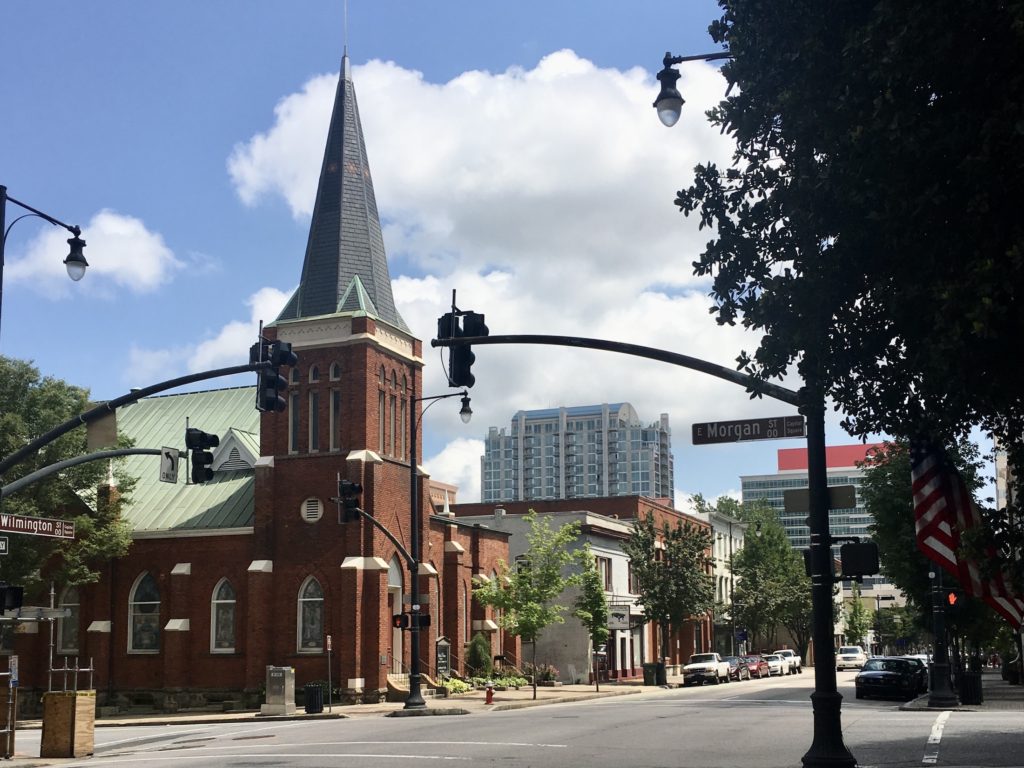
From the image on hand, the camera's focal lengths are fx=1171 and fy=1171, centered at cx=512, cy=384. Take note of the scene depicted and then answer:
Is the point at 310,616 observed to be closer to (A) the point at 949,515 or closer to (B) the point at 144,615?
(B) the point at 144,615

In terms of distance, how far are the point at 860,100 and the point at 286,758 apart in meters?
13.9

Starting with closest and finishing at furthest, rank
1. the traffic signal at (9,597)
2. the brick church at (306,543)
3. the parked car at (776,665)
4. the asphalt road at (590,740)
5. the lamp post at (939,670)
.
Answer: the asphalt road at (590,740) < the traffic signal at (9,597) < the lamp post at (939,670) < the brick church at (306,543) < the parked car at (776,665)

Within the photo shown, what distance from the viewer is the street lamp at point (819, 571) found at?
13344mm

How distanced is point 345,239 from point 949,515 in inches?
1339

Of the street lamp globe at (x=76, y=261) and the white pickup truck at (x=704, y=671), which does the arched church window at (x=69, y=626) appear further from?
the white pickup truck at (x=704, y=671)

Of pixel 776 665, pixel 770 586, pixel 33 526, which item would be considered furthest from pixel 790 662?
pixel 33 526

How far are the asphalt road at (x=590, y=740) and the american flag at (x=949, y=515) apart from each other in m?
3.58

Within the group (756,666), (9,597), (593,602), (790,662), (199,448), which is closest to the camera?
(9,597)

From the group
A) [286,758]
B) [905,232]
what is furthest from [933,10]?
[286,758]

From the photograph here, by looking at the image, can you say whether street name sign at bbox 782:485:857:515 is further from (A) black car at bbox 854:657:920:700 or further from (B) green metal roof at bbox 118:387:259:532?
(B) green metal roof at bbox 118:387:259:532

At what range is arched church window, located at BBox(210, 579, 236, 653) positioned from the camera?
43.8 m

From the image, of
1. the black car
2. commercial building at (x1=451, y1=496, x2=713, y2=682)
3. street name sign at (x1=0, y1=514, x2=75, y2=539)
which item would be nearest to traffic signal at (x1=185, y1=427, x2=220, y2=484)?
street name sign at (x1=0, y1=514, x2=75, y2=539)

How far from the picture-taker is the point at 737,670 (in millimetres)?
62656

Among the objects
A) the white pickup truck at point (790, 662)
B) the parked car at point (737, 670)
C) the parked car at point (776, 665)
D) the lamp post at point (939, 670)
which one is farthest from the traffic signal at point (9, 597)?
the white pickup truck at point (790, 662)
